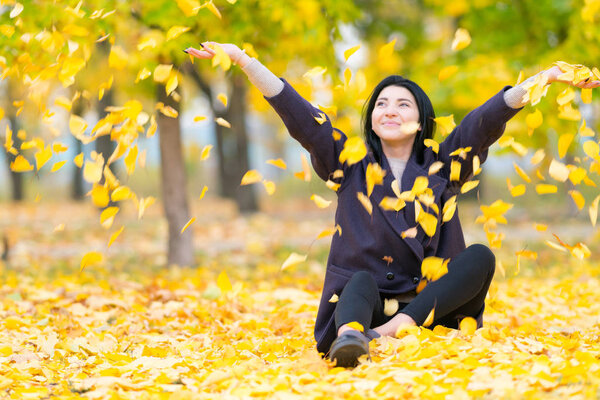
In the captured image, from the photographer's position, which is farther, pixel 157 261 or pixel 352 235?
pixel 157 261

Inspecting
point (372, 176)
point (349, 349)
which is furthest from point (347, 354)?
point (372, 176)

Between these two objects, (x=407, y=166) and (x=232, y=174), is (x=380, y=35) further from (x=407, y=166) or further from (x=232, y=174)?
(x=407, y=166)

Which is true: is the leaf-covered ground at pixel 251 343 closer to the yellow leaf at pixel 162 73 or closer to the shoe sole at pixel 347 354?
the shoe sole at pixel 347 354

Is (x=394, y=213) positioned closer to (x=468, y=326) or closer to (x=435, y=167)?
(x=435, y=167)

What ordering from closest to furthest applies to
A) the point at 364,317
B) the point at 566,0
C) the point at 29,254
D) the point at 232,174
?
the point at 364,317 → the point at 566,0 → the point at 29,254 → the point at 232,174

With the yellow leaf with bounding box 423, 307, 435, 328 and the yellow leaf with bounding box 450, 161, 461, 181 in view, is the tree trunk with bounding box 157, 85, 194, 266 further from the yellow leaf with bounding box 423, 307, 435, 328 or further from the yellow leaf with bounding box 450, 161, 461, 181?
the yellow leaf with bounding box 423, 307, 435, 328

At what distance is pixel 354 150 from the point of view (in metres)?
2.83

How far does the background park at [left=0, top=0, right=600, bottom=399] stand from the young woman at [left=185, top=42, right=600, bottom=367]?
Result: 0.11 meters

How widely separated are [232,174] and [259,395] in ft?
42.1

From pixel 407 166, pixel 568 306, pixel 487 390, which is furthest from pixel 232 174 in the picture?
pixel 487 390

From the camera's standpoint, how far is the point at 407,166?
3.09 metres

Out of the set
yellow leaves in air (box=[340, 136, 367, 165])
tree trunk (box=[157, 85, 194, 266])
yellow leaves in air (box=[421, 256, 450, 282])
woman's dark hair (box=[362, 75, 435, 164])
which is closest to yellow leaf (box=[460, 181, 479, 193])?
woman's dark hair (box=[362, 75, 435, 164])

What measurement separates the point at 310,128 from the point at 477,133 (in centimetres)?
75

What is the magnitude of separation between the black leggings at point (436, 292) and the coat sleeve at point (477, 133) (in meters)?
0.42
